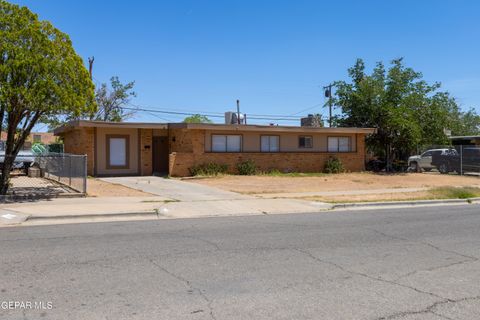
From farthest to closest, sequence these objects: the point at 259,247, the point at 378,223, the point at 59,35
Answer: the point at 59,35 → the point at 378,223 → the point at 259,247

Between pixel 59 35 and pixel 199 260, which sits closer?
pixel 199 260

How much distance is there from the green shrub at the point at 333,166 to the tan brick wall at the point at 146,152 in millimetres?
10261

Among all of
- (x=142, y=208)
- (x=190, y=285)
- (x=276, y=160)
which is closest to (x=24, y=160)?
(x=276, y=160)

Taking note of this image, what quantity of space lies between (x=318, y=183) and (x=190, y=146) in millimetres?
6894

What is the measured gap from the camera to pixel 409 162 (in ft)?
112

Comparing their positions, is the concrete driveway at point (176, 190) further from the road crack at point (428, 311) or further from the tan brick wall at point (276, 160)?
the road crack at point (428, 311)

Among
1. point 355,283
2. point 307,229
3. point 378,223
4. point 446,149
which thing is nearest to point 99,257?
point 355,283

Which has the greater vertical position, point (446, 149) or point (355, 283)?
point (446, 149)

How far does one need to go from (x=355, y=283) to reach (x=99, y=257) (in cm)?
366

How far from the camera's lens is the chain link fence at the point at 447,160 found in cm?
3041

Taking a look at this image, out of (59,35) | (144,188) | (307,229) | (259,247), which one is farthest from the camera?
(144,188)

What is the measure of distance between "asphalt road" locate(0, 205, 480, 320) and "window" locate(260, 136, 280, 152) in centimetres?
1748

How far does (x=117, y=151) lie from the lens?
2580 centimetres

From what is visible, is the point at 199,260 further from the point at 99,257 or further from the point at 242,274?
the point at 99,257
